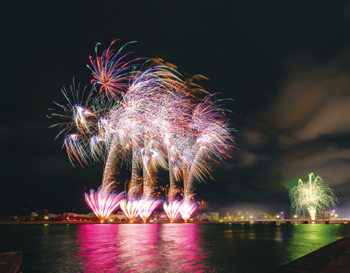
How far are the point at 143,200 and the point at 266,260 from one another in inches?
2440

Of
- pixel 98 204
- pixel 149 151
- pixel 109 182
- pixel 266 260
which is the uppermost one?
pixel 149 151

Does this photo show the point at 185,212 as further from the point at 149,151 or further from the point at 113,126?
the point at 113,126

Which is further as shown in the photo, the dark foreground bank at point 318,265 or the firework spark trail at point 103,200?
the firework spark trail at point 103,200

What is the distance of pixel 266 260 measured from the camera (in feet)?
47.1

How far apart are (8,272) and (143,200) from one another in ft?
217

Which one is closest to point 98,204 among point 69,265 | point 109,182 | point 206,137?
point 109,182

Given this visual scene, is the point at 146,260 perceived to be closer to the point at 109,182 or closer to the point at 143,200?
the point at 109,182

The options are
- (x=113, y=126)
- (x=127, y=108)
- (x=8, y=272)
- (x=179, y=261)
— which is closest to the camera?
(x=8, y=272)

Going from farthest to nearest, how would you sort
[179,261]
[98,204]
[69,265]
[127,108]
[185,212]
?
[185,212], [98,204], [127,108], [179,261], [69,265]

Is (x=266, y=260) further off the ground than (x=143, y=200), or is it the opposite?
(x=143, y=200)

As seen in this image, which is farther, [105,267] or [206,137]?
[206,137]

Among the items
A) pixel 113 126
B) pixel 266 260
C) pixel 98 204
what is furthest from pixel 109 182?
pixel 266 260

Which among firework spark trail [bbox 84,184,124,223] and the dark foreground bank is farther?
Result: firework spark trail [bbox 84,184,124,223]

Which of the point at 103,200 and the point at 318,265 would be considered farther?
the point at 103,200
